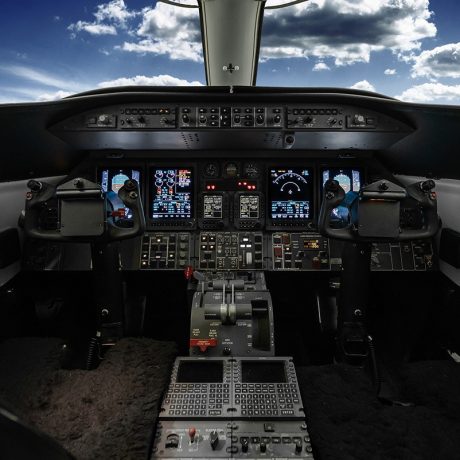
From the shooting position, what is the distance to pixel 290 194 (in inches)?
117

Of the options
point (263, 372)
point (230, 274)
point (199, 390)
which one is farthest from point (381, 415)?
point (230, 274)

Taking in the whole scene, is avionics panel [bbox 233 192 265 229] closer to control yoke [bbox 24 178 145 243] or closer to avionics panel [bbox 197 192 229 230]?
avionics panel [bbox 197 192 229 230]

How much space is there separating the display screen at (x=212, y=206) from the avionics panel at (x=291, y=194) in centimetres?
32

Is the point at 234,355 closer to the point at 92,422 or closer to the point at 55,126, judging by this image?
the point at 92,422

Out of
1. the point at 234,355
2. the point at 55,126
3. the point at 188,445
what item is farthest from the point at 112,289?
the point at 188,445

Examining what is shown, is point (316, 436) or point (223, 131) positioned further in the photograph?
point (223, 131)

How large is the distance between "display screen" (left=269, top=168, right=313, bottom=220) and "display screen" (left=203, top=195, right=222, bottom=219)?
332mm

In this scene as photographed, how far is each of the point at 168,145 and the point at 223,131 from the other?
50cm

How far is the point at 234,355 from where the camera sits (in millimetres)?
2078

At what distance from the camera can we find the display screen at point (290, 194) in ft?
9.76

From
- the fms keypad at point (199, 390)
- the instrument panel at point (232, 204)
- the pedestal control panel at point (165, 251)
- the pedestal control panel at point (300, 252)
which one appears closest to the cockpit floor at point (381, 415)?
the fms keypad at point (199, 390)

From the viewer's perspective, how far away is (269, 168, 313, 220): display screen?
117 inches

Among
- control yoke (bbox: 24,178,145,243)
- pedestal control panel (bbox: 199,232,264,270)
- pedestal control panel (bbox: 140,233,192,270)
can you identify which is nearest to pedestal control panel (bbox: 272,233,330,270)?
pedestal control panel (bbox: 199,232,264,270)

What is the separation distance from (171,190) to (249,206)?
1.67 feet
